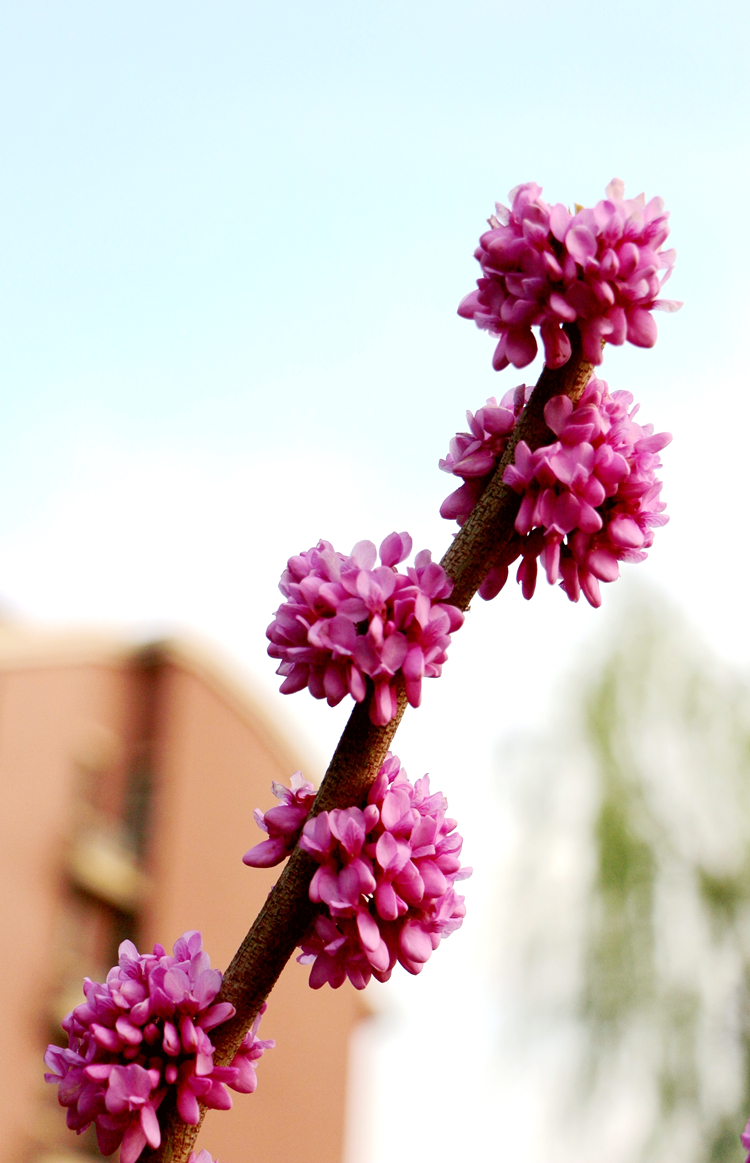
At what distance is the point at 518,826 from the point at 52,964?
7.67 feet

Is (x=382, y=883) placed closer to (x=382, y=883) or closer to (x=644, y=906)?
(x=382, y=883)

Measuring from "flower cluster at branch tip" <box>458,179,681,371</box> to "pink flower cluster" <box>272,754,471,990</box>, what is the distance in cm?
25

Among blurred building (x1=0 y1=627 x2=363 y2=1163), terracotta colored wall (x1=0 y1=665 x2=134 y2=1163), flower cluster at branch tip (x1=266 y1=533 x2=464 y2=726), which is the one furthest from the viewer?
blurred building (x1=0 y1=627 x2=363 y2=1163)

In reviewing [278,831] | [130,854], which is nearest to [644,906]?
[130,854]

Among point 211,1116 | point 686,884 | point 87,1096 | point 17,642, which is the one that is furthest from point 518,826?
point 87,1096

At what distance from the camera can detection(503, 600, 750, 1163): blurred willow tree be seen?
4816mm

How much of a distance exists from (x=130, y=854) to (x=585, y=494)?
215 inches

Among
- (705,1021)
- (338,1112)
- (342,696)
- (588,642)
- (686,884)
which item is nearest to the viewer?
(342,696)

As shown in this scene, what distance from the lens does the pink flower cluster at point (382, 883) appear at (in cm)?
58

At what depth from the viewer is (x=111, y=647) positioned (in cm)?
572

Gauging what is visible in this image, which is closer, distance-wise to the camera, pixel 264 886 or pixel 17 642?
pixel 17 642

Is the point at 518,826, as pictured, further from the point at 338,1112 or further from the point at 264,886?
the point at 338,1112

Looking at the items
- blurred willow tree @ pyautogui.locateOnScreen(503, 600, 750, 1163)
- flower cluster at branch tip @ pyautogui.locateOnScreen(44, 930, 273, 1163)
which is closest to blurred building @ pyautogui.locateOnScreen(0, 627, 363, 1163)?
blurred willow tree @ pyautogui.locateOnScreen(503, 600, 750, 1163)

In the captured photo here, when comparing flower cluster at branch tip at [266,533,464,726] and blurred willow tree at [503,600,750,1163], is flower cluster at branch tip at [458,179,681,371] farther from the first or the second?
blurred willow tree at [503,600,750,1163]
